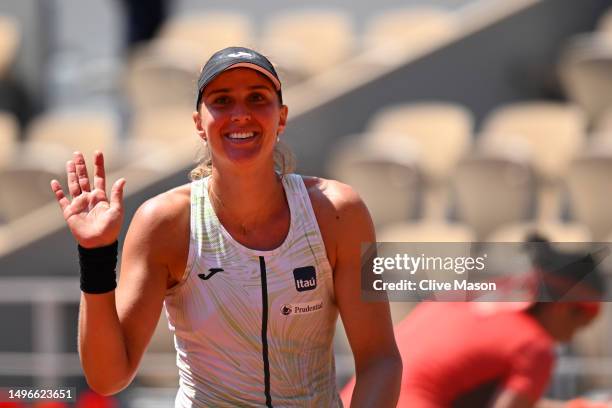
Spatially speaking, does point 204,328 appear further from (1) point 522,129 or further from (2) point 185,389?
(1) point 522,129

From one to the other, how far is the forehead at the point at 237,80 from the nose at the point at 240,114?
0.13 feet

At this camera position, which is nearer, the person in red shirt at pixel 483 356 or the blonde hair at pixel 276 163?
the blonde hair at pixel 276 163

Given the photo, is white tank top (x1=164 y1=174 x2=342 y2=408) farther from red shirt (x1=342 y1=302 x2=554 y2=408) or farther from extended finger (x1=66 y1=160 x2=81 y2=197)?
red shirt (x1=342 y1=302 x2=554 y2=408)

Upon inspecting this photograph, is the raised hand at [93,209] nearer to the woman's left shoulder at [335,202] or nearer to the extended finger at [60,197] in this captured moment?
the extended finger at [60,197]

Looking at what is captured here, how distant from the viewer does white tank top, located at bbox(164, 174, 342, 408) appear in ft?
8.17

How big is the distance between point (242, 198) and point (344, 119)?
16.6ft

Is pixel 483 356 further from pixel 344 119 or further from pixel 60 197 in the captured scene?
pixel 344 119

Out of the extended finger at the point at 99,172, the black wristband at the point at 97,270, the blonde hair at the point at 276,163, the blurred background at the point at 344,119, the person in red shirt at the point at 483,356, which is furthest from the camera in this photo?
the blurred background at the point at 344,119

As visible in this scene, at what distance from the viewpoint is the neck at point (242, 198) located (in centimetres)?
254

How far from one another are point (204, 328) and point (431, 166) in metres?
4.67

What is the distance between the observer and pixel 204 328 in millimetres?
2500

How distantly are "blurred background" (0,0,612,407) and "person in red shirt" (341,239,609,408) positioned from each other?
86 cm

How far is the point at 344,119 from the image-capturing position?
758 centimetres

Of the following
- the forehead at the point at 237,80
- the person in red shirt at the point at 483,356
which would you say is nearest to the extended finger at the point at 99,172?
the forehead at the point at 237,80
